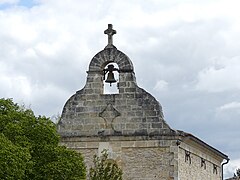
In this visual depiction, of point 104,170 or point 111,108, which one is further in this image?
point 111,108

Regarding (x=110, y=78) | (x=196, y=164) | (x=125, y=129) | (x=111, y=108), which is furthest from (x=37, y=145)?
(x=196, y=164)

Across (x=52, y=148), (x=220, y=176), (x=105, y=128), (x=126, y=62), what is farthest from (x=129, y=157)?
(x=220, y=176)

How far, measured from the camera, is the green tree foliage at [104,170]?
2746 centimetres

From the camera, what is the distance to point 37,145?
2334cm

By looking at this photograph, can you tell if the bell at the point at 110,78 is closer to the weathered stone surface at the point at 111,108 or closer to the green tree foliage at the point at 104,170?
the weathered stone surface at the point at 111,108

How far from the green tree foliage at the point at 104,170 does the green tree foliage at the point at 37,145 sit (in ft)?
10.1

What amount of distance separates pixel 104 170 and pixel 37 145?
4891 mm

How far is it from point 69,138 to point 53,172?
8.17m

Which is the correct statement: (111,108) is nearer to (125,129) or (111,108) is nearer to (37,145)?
(125,129)

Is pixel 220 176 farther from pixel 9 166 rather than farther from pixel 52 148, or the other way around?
pixel 9 166

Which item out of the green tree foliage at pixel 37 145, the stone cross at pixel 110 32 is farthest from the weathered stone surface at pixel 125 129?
the green tree foliage at pixel 37 145

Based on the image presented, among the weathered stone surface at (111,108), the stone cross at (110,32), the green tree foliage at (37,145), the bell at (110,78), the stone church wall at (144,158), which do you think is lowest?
the green tree foliage at (37,145)

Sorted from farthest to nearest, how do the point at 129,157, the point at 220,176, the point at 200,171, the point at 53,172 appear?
the point at 220,176, the point at 200,171, the point at 129,157, the point at 53,172

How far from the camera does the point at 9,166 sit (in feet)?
68.2
